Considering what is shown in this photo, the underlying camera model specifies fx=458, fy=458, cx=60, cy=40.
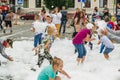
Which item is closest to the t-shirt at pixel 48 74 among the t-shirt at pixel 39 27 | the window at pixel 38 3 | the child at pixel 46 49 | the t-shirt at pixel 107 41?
the child at pixel 46 49

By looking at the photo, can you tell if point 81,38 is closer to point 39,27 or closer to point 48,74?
point 39,27

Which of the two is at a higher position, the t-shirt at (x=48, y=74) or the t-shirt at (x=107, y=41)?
the t-shirt at (x=48, y=74)

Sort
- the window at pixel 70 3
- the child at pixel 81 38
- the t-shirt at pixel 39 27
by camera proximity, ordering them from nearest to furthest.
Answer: the child at pixel 81 38, the t-shirt at pixel 39 27, the window at pixel 70 3

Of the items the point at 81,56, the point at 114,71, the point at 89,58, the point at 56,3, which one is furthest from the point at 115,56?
the point at 56,3

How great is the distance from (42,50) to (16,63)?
1.50 m

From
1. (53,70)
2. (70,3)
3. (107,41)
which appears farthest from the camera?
(70,3)

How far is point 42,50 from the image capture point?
14695mm

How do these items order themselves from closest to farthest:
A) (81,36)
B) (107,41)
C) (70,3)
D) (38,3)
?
1. (81,36)
2. (107,41)
3. (70,3)
4. (38,3)

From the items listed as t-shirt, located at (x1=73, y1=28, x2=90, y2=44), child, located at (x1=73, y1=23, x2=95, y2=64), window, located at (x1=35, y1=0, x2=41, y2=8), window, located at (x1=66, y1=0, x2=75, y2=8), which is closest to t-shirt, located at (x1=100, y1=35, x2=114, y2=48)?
child, located at (x1=73, y1=23, x2=95, y2=64)

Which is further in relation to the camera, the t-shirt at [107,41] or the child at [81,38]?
the t-shirt at [107,41]

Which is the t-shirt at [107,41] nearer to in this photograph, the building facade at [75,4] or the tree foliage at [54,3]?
the tree foliage at [54,3]

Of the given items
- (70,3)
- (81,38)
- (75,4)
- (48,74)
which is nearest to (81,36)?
(81,38)

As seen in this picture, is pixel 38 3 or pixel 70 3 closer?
pixel 70 3

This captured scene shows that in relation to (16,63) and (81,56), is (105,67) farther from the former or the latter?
(16,63)
